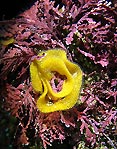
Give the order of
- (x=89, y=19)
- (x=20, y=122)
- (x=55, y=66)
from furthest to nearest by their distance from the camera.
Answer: (x=20, y=122) → (x=89, y=19) → (x=55, y=66)

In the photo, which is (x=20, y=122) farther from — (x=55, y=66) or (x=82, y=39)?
(x=82, y=39)

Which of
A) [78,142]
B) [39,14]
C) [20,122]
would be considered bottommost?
[78,142]

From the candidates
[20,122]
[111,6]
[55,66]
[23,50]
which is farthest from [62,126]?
[111,6]

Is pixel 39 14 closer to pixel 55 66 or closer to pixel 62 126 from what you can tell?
pixel 55 66

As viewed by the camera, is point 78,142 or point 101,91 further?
point 78,142

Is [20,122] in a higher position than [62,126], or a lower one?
higher

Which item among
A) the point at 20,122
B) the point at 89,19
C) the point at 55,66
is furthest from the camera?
the point at 20,122

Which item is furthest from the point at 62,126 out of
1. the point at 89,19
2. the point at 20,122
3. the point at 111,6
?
the point at 111,6
